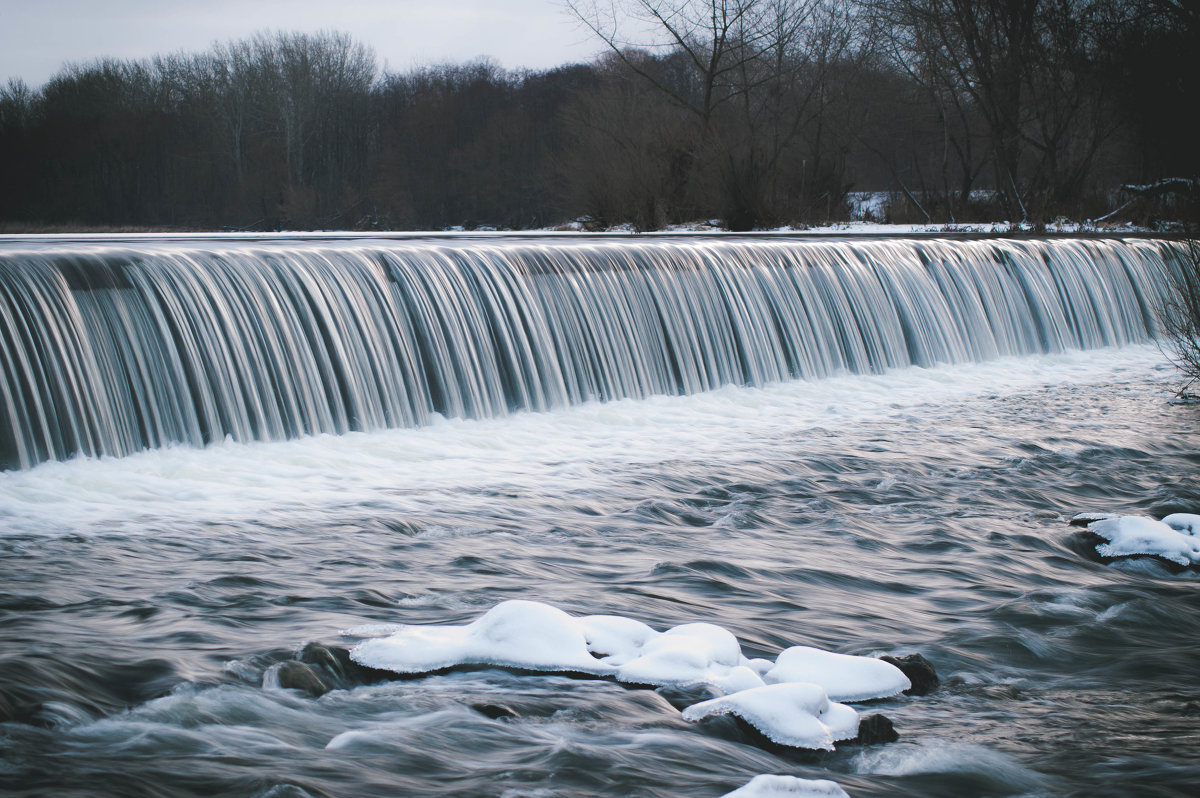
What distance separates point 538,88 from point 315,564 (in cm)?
5058

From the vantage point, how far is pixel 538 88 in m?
53.8

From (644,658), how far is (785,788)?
1.13 m

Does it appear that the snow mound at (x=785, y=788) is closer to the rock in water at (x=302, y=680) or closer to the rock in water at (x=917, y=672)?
the rock in water at (x=917, y=672)

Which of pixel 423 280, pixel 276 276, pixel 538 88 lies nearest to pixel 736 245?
pixel 423 280

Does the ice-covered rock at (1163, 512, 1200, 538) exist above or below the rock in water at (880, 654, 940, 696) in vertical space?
below

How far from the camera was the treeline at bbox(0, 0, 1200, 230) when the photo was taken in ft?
86.3

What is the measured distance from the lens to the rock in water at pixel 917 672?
4.32 m

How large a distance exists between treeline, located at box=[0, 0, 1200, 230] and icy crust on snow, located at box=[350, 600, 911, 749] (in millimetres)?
15721

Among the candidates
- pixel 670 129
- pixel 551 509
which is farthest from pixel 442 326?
pixel 670 129

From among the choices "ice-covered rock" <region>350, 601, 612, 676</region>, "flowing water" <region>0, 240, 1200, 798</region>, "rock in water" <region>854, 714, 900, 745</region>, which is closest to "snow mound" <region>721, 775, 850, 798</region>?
"flowing water" <region>0, 240, 1200, 798</region>

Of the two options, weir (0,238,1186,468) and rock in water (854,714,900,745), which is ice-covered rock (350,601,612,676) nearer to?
rock in water (854,714,900,745)

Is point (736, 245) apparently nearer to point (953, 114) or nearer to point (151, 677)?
point (151, 677)

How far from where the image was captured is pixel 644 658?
14.1 feet

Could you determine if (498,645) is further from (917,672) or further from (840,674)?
(917,672)
